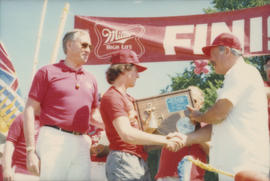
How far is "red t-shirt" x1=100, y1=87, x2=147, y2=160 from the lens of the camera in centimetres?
253

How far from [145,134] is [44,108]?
2.95 feet

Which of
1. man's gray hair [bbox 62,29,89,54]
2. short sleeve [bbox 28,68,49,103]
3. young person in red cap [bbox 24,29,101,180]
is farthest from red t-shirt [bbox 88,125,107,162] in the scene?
man's gray hair [bbox 62,29,89,54]

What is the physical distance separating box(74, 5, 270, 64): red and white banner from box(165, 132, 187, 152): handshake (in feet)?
9.29

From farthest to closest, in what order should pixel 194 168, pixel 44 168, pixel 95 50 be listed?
pixel 95 50, pixel 194 168, pixel 44 168

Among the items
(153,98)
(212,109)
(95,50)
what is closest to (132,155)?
(153,98)

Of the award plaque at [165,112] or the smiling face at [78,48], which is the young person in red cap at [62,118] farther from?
the award plaque at [165,112]

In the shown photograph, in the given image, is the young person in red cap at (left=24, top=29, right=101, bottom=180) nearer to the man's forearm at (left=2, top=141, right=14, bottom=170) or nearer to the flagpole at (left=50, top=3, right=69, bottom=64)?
the man's forearm at (left=2, top=141, right=14, bottom=170)

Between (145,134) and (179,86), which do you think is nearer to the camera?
(145,134)

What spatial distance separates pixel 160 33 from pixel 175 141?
3.21 m

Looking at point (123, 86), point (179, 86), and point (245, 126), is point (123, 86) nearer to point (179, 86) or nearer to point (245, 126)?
point (245, 126)

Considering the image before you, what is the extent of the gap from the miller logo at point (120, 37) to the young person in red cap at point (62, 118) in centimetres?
250

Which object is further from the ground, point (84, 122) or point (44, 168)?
point (84, 122)

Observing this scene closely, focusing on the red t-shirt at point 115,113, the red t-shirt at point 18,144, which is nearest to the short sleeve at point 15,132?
the red t-shirt at point 18,144

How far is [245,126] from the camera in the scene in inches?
89.7
